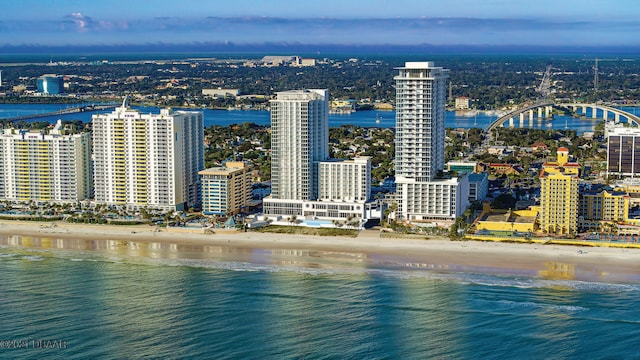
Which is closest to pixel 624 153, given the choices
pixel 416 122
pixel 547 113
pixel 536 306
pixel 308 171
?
pixel 416 122

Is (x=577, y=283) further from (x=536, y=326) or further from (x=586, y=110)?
(x=586, y=110)

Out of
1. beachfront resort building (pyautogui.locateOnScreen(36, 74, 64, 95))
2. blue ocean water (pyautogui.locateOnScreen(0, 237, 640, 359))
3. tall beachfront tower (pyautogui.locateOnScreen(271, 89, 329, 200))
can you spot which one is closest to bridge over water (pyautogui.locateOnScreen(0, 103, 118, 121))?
beachfront resort building (pyautogui.locateOnScreen(36, 74, 64, 95))

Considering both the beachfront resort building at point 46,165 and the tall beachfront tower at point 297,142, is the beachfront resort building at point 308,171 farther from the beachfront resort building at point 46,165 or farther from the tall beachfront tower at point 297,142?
the beachfront resort building at point 46,165

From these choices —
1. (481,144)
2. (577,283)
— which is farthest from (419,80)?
(481,144)

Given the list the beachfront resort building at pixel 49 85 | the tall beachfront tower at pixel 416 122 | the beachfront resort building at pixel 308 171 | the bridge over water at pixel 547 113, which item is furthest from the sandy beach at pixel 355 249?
the beachfront resort building at pixel 49 85

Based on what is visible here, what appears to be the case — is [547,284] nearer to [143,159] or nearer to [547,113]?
[143,159]

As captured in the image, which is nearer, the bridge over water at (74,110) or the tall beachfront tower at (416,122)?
the tall beachfront tower at (416,122)
